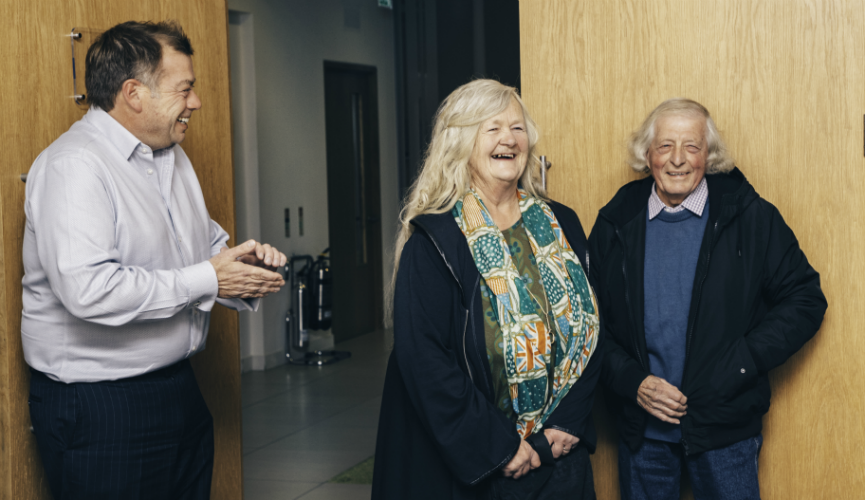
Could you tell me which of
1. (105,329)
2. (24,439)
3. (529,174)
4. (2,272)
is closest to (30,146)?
(2,272)

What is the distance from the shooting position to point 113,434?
1.97 metres

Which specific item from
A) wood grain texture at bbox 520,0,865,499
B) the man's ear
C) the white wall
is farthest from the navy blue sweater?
the white wall

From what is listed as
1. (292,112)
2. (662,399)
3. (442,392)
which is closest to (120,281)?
(442,392)

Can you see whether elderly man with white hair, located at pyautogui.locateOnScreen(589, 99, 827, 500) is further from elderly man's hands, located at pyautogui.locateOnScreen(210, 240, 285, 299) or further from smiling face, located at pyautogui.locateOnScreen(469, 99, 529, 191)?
elderly man's hands, located at pyautogui.locateOnScreen(210, 240, 285, 299)

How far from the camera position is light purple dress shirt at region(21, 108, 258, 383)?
181cm

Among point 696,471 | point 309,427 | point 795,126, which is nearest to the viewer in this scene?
point 696,471

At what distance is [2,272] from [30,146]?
0.35 m

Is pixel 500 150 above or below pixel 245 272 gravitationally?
above

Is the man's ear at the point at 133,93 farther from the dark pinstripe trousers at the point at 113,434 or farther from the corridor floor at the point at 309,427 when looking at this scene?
the corridor floor at the point at 309,427

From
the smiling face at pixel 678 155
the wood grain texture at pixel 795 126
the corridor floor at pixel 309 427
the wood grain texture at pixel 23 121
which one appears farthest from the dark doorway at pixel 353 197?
the smiling face at pixel 678 155

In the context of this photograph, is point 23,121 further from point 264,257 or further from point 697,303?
point 697,303

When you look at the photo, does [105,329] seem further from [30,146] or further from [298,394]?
[298,394]

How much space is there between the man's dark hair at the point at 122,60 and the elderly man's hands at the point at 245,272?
471 millimetres

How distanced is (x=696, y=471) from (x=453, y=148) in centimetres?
113
